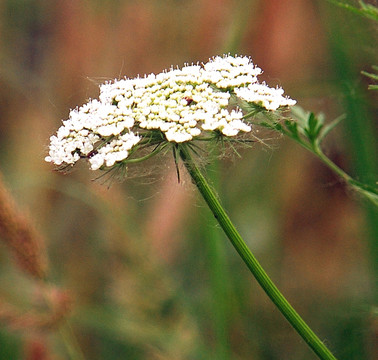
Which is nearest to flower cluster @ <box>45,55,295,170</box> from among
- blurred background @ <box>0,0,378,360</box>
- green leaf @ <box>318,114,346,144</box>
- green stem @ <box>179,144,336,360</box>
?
green stem @ <box>179,144,336,360</box>

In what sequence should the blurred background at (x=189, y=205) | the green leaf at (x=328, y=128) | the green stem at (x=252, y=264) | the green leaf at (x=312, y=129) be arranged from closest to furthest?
1. the green stem at (x=252, y=264)
2. the green leaf at (x=312, y=129)
3. the green leaf at (x=328, y=128)
4. the blurred background at (x=189, y=205)

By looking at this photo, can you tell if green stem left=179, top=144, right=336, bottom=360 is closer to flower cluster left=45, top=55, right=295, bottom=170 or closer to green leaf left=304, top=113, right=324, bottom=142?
flower cluster left=45, top=55, right=295, bottom=170

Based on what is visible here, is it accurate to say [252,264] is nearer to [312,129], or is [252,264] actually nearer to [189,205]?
[312,129]

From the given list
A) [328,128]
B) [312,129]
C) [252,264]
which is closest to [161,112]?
[252,264]

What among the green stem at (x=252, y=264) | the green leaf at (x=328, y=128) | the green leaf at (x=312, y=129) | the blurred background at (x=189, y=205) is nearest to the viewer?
the green stem at (x=252, y=264)

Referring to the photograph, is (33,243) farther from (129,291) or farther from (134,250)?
(129,291)

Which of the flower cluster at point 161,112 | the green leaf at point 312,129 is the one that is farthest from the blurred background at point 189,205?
the flower cluster at point 161,112

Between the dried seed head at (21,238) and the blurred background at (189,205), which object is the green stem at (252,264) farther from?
the blurred background at (189,205)
